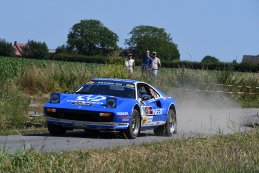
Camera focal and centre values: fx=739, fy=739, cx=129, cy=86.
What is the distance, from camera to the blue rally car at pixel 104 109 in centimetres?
1565

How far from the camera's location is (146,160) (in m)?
9.70

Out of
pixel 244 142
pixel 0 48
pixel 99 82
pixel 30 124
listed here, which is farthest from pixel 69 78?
pixel 0 48

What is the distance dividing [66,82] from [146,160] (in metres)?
19.0

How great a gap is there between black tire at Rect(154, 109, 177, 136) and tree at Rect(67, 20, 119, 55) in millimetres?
91682

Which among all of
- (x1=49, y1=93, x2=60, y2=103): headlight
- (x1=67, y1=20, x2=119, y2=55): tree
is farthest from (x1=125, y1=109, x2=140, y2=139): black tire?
(x1=67, y1=20, x2=119, y2=55): tree

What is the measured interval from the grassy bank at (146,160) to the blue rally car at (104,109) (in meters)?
3.83

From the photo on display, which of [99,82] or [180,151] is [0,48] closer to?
[99,82]

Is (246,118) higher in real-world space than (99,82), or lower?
lower

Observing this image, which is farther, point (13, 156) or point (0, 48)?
point (0, 48)

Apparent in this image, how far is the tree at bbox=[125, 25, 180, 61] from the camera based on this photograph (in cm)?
13625

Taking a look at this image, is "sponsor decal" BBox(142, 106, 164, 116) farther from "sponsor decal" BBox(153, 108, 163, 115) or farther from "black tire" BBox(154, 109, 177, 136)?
"black tire" BBox(154, 109, 177, 136)

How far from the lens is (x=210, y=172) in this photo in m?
8.96

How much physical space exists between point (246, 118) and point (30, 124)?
7885 millimetres

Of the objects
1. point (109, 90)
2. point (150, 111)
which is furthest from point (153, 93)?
point (109, 90)
